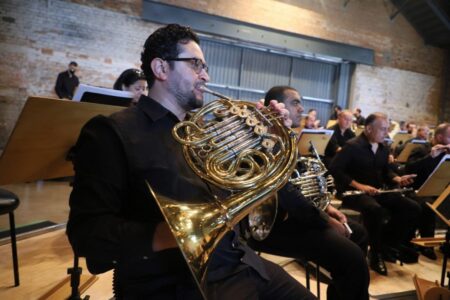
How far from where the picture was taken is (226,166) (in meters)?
1.40

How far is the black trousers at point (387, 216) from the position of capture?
3500 millimetres

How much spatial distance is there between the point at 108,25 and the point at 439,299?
25.7ft

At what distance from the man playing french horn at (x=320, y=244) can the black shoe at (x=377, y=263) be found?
143cm

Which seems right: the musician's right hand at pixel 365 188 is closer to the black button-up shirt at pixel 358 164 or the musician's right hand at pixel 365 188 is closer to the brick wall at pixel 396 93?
the black button-up shirt at pixel 358 164

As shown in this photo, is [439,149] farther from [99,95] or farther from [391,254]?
[99,95]

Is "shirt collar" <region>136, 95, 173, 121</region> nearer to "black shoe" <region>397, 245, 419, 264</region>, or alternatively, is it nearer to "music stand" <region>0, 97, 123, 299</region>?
"music stand" <region>0, 97, 123, 299</region>

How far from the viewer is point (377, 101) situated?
11.3 metres

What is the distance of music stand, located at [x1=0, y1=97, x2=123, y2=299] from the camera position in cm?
176

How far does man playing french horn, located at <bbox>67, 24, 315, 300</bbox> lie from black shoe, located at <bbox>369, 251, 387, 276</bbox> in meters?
2.18

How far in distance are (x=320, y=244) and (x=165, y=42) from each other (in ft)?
4.80

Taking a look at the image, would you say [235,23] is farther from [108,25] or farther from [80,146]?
[80,146]

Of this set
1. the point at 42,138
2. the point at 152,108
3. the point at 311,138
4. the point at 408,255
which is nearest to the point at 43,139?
the point at 42,138

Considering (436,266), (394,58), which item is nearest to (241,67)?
(394,58)

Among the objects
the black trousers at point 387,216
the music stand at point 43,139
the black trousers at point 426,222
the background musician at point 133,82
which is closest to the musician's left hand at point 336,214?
the black trousers at point 387,216
